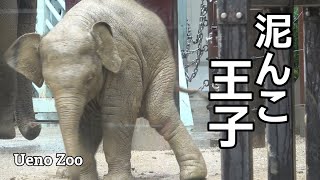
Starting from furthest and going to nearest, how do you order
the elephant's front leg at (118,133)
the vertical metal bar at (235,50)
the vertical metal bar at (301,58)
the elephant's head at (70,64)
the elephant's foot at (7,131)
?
the vertical metal bar at (301,58)
the elephant's foot at (7,131)
the elephant's front leg at (118,133)
the elephant's head at (70,64)
the vertical metal bar at (235,50)

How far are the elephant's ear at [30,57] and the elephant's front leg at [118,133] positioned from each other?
22cm

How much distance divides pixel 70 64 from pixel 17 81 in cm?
21

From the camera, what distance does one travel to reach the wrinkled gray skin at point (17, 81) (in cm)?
314

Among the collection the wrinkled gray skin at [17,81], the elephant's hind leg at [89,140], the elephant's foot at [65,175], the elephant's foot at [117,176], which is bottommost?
the elephant's foot at [117,176]

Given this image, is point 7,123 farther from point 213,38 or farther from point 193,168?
point 213,38

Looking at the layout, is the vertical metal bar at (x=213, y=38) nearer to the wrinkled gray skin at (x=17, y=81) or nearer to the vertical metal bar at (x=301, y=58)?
the vertical metal bar at (x=301, y=58)

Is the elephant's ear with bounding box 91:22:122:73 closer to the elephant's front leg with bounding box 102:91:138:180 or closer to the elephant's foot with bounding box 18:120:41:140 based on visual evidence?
the elephant's front leg with bounding box 102:91:138:180

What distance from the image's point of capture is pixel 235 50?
2977 mm

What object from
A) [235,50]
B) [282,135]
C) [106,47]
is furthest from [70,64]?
[282,135]

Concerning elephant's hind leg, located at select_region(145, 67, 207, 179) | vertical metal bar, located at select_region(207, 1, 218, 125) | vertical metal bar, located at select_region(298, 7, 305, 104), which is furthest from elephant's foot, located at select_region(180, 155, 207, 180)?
vertical metal bar, located at select_region(298, 7, 305, 104)

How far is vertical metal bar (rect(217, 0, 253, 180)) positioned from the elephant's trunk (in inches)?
16.2

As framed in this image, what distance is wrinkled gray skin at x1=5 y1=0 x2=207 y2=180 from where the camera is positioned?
3.06 meters

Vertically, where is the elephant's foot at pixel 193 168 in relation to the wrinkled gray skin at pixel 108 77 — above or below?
below

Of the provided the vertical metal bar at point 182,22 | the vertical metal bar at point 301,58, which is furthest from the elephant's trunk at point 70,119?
the vertical metal bar at point 301,58
